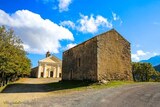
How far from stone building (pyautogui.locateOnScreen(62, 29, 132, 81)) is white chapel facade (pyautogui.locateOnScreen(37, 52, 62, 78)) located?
172 feet

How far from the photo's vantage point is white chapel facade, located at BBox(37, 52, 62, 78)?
3514 inches

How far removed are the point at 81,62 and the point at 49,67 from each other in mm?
55016

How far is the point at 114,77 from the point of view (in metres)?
33.9

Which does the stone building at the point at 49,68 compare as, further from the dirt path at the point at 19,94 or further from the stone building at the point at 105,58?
the dirt path at the point at 19,94

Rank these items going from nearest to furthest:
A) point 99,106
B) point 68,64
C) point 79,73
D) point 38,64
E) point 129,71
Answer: point 99,106
point 129,71
point 79,73
point 68,64
point 38,64

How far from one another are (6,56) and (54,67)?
194 ft

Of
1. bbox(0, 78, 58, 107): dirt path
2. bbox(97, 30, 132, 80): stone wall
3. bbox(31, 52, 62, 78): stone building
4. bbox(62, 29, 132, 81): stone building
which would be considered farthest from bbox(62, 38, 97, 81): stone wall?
bbox(31, 52, 62, 78): stone building

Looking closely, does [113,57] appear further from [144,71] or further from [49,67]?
[49,67]

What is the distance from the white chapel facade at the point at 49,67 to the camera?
89250 mm

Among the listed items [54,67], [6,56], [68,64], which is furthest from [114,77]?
[54,67]

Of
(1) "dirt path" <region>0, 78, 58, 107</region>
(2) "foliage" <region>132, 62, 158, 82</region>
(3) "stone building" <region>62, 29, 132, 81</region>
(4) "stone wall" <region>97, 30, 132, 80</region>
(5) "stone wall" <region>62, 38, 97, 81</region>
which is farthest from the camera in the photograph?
(2) "foliage" <region>132, 62, 158, 82</region>

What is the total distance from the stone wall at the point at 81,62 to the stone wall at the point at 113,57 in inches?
35.9

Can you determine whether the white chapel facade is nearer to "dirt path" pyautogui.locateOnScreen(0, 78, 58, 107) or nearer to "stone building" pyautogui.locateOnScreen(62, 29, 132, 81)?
"stone building" pyautogui.locateOnScreen(62, 29, 132, 81)

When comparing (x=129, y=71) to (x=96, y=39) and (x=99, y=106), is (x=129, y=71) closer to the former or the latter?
(x=96, y=39)
